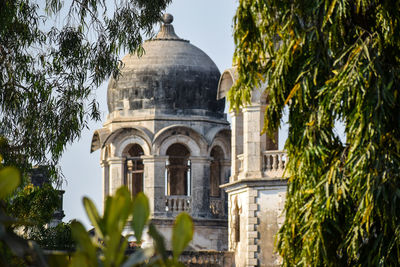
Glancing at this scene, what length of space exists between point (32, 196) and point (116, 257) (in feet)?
45.5

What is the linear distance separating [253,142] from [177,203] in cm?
946

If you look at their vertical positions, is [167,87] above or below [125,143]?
above

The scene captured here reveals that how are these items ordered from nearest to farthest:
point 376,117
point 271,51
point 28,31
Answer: point 376,117, point 271,51, point 28,31

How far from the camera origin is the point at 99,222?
364 centimetres

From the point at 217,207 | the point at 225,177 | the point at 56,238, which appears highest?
the point at 225,177

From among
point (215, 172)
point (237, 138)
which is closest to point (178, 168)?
point (215, 172)

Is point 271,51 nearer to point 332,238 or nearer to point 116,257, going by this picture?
point 332,238

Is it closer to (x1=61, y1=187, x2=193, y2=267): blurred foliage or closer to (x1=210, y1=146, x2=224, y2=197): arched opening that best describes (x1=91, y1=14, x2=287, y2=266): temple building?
(x1=210, y1=146, x2=224, y2=197): arched opening

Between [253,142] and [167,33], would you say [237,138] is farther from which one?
[167,33]

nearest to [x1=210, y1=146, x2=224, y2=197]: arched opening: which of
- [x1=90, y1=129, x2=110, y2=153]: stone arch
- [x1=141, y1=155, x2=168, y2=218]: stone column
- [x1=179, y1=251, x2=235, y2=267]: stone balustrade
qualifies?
[x1=141, y1=155, x2=168, y2=218]: stone column

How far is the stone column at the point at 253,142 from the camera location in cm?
2480

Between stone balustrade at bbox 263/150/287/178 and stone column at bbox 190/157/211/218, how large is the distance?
8951 millimetres

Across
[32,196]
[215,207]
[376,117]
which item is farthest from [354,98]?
[215,207]

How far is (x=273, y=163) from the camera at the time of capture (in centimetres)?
2450
